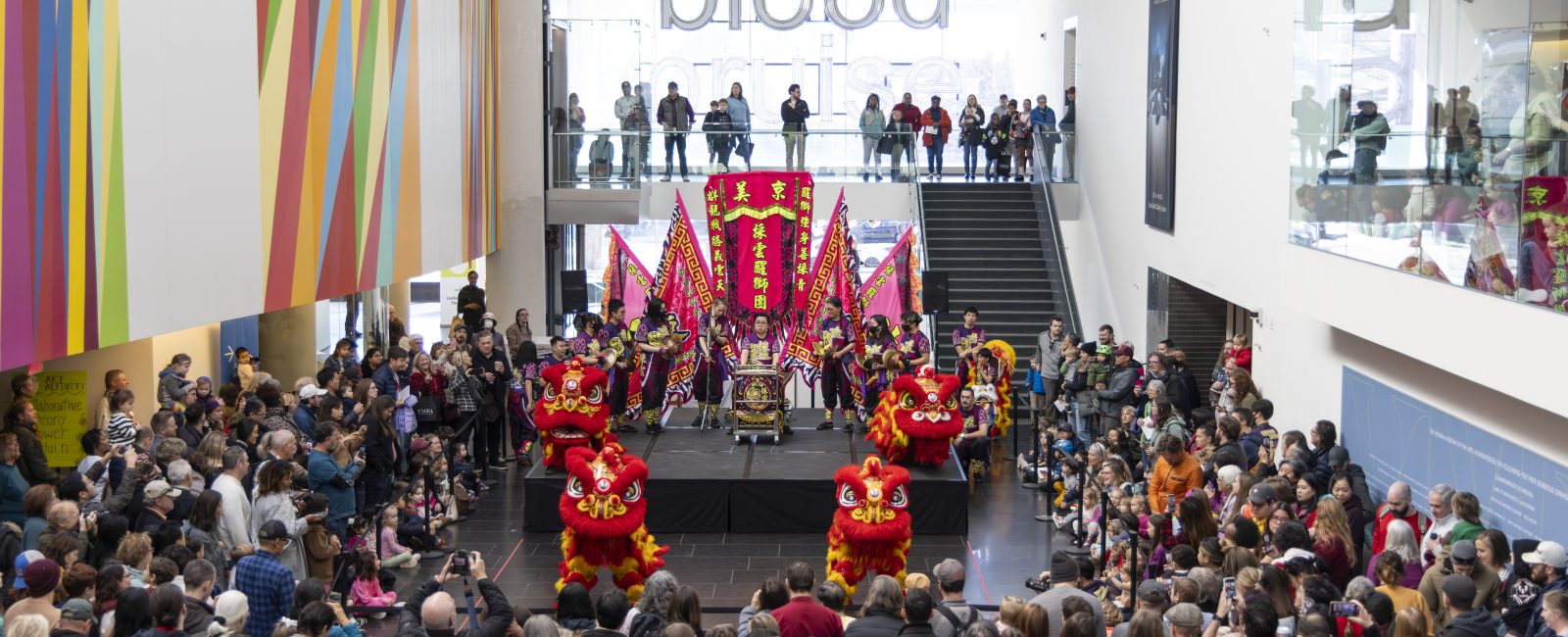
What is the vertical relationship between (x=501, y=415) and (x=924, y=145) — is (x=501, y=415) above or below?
below

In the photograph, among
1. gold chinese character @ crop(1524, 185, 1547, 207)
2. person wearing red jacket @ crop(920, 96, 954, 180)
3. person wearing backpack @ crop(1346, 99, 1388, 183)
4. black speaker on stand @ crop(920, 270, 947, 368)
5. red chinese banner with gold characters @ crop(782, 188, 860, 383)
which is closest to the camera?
gold chinese character @ crop(1524, 185, 1547, 207)

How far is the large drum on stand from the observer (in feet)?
51.5

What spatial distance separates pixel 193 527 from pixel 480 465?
7471 millimetres

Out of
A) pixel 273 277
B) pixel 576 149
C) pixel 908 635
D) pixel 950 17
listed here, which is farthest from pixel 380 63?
pixel 950 17

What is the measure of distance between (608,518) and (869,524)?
1.81 metres

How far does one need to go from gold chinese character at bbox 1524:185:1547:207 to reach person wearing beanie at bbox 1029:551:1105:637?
3.24 m

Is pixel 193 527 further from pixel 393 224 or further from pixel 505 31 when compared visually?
pixel 505 31

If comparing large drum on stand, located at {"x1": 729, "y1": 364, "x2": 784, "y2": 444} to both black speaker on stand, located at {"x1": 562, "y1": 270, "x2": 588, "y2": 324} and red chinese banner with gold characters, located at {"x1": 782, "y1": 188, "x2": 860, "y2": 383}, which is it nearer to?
red chinese banner with gold characters, located at {"x1": 782, "y1": 188, "x2": 860, "y2": 383}

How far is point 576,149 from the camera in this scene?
76.6ft

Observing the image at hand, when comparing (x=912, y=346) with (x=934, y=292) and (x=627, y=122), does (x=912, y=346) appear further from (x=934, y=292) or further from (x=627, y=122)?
(x=627, y=122)

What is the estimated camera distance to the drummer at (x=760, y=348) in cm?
1586

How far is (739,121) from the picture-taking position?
2338cm

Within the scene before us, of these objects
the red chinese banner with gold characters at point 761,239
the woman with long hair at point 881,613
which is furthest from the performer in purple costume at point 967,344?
the woman with long hair at point 881,613

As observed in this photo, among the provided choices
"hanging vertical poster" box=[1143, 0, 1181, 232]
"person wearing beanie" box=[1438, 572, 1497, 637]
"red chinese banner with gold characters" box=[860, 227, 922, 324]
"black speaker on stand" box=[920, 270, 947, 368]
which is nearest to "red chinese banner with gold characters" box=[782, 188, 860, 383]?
"red chinese banner with gold characters" box=[860, 227, 922, 324]
